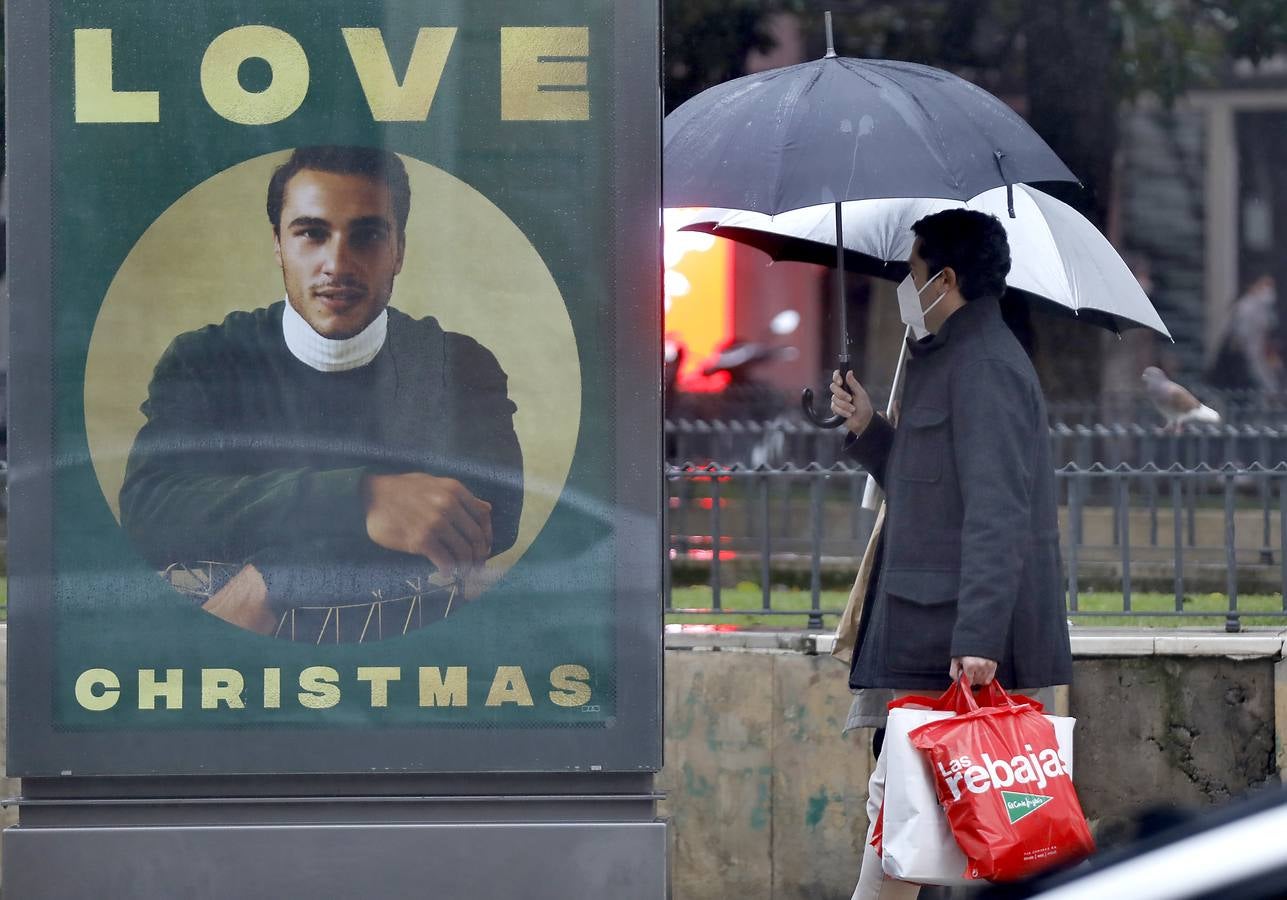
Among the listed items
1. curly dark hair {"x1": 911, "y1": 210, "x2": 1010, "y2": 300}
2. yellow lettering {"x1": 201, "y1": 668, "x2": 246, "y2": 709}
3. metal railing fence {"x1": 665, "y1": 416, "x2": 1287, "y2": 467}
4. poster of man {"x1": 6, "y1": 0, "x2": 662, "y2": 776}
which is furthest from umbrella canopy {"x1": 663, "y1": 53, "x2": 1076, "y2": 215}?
metal railing fence {"x1": 665, "y1": 416, "x2": 1287, "y2": 467}

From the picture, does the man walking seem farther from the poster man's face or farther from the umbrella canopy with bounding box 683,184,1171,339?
the poster man's face

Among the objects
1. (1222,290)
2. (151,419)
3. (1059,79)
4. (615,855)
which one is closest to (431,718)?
(615,855)

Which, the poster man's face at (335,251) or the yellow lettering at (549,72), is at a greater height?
the yellow lettering at (549,72)

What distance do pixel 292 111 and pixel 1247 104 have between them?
588 inches

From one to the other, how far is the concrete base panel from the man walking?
109 centimetres

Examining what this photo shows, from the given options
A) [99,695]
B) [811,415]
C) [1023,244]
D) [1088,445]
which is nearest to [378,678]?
[99,695]

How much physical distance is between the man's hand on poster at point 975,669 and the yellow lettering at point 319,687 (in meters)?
1.37

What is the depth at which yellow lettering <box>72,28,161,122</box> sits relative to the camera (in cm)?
358

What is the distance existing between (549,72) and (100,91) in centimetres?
87

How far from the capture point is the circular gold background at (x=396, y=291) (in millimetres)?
3584

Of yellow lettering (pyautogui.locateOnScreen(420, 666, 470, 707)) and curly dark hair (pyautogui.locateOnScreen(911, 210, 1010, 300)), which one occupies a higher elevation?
curly dark hair (pyautogui.locateOnScreen(911, 210, 1010, 300))

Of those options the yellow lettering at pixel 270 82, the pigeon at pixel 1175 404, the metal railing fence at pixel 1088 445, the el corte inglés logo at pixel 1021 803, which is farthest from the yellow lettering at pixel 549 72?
the pigeon at pixel 1175 404

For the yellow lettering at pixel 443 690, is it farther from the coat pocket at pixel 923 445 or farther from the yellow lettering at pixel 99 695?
the coat pocket at pixel 923 445

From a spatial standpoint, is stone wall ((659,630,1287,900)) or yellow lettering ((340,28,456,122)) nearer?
yellow lettering ((340,28,456,122))
